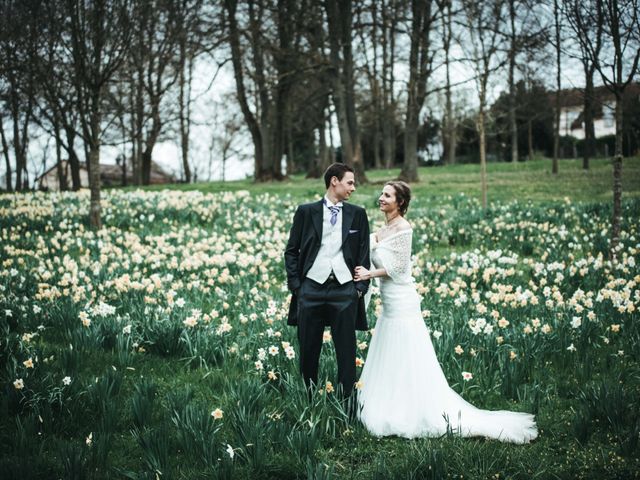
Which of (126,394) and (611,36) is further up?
(611,36)

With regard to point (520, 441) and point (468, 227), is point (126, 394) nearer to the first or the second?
point (520, 441)

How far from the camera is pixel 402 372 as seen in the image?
365 cm

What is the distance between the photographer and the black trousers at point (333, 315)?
3.60 meters

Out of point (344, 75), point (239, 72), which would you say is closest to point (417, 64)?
point (344, 75)

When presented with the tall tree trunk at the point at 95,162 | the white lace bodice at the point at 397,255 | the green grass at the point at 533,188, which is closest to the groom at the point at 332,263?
the white lace bodice at the point at 397,255

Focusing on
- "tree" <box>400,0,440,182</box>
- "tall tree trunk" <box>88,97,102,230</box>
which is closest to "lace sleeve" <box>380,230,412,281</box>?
"tall tree trunk" <box>88,97,102,230</box>

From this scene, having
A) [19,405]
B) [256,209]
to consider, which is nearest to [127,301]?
Answer: [19,405]

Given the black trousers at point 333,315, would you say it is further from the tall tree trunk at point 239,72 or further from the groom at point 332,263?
the tall tree trunk at point 239,72

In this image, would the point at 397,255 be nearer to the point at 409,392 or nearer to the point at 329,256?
the point at 329,256

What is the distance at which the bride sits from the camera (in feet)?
11.6

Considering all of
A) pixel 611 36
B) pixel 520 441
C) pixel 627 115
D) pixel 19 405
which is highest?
pixel 627 115

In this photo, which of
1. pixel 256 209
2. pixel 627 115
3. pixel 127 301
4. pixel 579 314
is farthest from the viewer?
pixel 627 115

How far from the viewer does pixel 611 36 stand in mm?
7297

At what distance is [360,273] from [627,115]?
87.6ft
